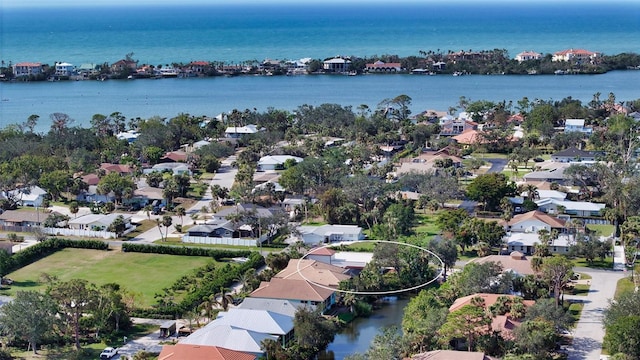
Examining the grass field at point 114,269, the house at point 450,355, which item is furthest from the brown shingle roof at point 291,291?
the house at point 450,355

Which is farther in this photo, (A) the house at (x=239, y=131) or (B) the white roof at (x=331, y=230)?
(A) the house at (x=239, y=131)

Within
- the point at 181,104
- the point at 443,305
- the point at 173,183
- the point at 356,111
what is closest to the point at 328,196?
the point at 173,183

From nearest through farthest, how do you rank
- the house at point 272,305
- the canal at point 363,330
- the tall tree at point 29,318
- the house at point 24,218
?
the tall tree at point 29,318 → the canal at point 363,330 → the house at point 272,305 → the house at point 24,218

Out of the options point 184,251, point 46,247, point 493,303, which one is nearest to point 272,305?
point 493,303

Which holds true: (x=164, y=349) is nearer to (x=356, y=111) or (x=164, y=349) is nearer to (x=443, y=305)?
(x=443, y=305)

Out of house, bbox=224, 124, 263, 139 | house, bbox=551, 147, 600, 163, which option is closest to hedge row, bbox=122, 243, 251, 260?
house, bbox=551, 147, 600, 163

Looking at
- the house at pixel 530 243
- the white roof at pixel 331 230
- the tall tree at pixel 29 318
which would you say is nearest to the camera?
the tall tree at pixel 29 318

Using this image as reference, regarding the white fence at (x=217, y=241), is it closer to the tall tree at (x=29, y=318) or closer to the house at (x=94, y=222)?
the house at (x=94, y=222)
